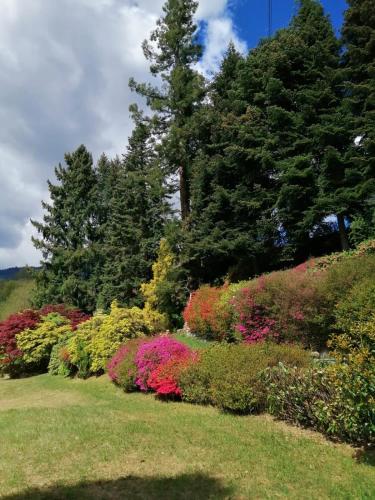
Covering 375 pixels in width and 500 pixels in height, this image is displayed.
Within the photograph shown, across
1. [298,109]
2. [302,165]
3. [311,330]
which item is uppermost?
[298,109]

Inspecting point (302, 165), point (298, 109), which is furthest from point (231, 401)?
point (298, 109)

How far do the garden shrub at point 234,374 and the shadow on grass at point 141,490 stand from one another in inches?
106

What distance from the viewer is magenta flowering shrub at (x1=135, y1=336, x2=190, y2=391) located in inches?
432

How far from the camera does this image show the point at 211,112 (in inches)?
882

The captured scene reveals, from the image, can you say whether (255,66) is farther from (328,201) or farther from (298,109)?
(328,201)

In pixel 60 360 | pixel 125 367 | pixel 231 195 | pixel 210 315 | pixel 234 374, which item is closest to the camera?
pixel 234 374

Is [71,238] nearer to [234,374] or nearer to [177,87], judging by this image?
[177,87]

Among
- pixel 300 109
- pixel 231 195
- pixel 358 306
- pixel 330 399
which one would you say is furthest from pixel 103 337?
pixel 300 109

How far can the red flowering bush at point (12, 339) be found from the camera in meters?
18.7

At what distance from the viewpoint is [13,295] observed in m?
44.3

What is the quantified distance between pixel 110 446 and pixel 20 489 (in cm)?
177

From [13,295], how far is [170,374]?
38.5 meters

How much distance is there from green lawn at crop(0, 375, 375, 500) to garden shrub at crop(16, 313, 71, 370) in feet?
31.3

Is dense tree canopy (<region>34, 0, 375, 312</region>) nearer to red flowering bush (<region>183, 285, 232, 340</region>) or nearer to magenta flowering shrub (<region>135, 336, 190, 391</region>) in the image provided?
red flowering bush (<region>183, 285, 232, 340</region>)
